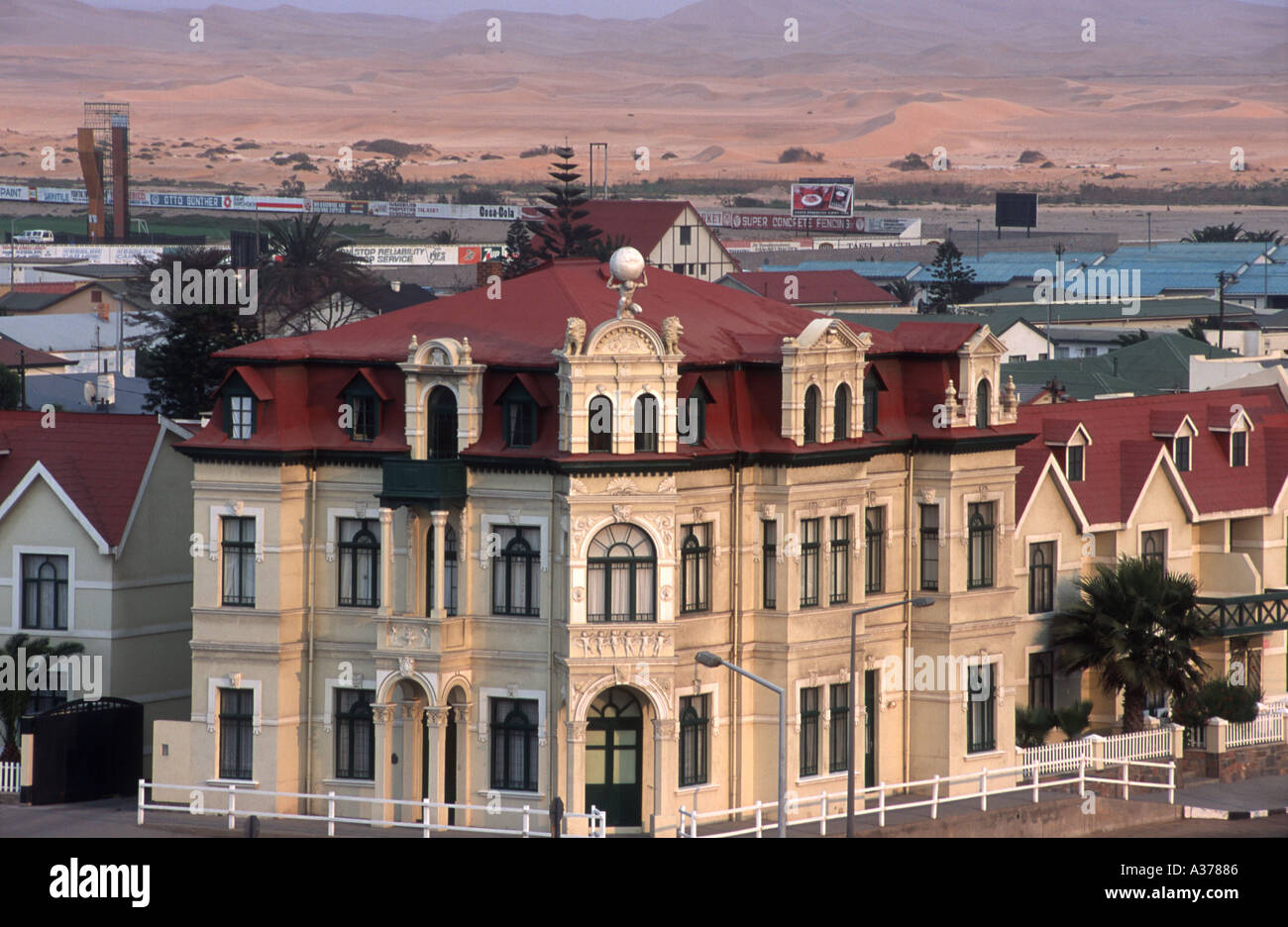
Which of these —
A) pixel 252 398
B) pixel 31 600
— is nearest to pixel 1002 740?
pixel 252 398

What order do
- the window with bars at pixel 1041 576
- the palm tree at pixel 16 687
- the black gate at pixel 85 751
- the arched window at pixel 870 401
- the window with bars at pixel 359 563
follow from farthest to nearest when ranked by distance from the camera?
the window with bars at pixel 1041 576
the palm tree at pixel 16 687
the arched window at pixel 870 401
the black gate at pixel 85 751
the window with bars at pixel 359 563

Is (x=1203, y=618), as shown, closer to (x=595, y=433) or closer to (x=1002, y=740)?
(x=1002, y=740)

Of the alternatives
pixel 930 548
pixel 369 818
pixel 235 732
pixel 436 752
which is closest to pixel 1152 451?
pixel 930 548

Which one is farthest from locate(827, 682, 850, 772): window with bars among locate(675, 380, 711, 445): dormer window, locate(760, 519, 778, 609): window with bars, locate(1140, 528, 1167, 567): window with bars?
locate(1140, 528, 1167, 567): window with bars

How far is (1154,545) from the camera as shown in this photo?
67688 millimetres

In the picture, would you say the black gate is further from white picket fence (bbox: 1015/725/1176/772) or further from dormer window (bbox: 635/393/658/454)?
white picket fence (bbox: 1015/725/1176/772)

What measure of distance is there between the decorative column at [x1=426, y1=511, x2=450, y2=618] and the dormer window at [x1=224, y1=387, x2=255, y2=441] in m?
4.93

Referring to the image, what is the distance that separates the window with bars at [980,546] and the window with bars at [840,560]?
12.4 feet

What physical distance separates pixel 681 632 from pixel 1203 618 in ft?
53.1

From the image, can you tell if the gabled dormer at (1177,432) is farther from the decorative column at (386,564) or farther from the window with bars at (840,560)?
the decorative column at (386,564)

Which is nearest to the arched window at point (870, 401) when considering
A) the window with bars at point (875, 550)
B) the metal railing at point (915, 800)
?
the window with bars at point (875, 550)

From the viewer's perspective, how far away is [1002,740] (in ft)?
193

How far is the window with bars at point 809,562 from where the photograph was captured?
179ft

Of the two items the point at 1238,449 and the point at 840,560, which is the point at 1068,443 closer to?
the point at 1238,449
